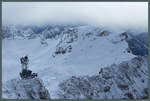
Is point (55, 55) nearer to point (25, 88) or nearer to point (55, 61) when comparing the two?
point (55, 61)

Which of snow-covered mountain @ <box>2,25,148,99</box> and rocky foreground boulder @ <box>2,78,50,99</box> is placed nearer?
rocky foreground boulder @ <box>2,78,50,99</box>

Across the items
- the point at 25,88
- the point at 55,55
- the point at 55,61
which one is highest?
the point at 55,55

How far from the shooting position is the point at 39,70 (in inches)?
544

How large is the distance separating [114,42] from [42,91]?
1599 cm

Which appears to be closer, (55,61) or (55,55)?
(55,61)

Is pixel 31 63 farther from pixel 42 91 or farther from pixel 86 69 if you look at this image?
pixel 86 69

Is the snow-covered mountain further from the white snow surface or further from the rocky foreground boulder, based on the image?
the rocky foreground boulder

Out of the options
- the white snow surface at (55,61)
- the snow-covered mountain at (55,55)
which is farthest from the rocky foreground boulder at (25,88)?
the white snow surface at (55,61)

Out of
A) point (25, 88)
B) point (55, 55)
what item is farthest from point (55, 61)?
point (25, 88)

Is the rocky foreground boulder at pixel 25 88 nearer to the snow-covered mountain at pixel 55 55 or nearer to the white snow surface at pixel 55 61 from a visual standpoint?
the snow-covered mountain at pixel 55 55

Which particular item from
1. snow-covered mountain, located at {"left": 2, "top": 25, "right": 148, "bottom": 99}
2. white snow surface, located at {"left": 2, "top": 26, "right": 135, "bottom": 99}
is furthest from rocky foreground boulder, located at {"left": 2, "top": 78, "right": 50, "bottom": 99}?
white snow surface, located at {"left": 2, "top": 26, "right": 135, "bottom": 99}

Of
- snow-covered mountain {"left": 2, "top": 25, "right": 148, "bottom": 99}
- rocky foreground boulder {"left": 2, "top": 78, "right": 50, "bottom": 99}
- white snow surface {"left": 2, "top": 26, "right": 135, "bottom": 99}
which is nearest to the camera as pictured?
rocky foreground boulder {"left": 2, "top": 78, "right": 50, "bottom": 99}

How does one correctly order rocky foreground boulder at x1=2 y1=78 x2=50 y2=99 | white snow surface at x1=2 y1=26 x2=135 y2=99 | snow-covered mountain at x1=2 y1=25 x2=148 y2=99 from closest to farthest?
rocky foreground boulder at x1=2 y1=78 x2=50 y2=99 < snow-covered mountain at x1=2 y1=25 x2=148 y2=99 < white snow surface at x1=2 y1=26 x2=135 y2=99

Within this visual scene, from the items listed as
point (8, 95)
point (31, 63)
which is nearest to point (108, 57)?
point (31, 63)
